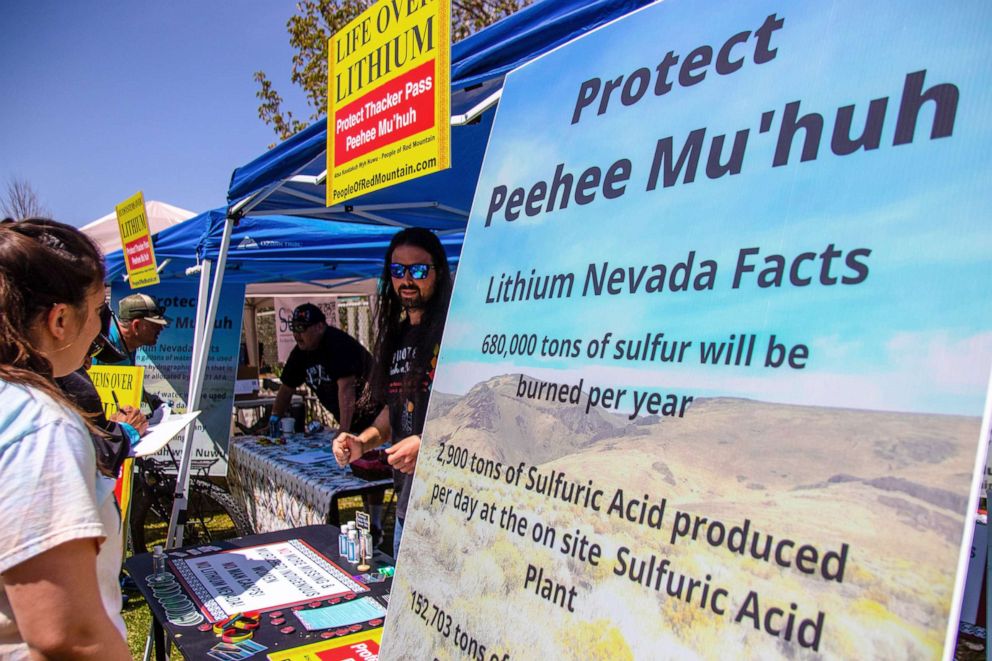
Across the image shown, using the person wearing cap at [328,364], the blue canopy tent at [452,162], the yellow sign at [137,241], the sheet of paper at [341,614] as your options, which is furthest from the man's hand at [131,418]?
the sheet of paper at [341,614]

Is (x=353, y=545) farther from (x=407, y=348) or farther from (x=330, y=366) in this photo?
(x=330, y=366)

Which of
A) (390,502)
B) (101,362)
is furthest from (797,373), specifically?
(390,502)

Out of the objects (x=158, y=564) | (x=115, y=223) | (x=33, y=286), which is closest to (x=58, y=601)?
(x=33, y=286)

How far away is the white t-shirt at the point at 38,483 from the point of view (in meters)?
0.82

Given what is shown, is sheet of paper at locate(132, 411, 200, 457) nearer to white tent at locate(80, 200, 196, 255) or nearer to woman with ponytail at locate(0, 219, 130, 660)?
woman with ponytail at locate(0, 219, 130, 660)

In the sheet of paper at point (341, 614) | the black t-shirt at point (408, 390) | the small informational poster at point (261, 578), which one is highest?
the black t-shirt at point (408, 390)

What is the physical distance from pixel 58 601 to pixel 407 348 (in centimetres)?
144

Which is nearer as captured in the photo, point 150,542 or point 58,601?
point 58,601

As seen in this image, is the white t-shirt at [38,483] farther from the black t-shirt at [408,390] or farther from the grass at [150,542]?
the grass at [150,542]

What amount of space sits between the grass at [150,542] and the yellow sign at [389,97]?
1.92m

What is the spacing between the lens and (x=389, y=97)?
1893 millimetres

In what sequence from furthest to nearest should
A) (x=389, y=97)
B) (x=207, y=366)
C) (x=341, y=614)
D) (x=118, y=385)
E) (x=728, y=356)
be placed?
(x=207, y=366) < (x=118, y=385) < (x=389, y=97) < (x=341, y=614) < (x=728, y=356)

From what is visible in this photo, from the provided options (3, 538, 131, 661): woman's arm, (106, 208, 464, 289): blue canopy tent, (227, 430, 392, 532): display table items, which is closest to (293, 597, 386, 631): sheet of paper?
(3, 538, 131, 661): woman's arm

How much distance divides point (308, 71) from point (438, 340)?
31.2ft
